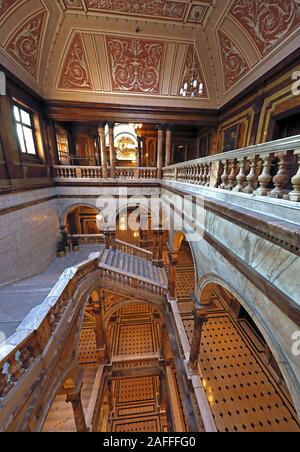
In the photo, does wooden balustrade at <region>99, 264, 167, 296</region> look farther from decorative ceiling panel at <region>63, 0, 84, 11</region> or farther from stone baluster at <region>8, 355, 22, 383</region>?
decorative ceiling panel at <region>63, 0, 84, 11</region>

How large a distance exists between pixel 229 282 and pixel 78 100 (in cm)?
836

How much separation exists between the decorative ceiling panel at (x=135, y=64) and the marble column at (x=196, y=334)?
816 cm

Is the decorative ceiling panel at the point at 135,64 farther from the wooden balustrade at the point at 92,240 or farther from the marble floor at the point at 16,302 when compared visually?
the marble floor at the point at 16,302

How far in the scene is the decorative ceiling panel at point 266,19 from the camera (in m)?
3.90

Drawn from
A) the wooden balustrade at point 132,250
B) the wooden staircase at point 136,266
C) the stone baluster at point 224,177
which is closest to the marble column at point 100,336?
the wooden staircase at point 136,266

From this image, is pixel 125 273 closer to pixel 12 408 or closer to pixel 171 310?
pixel 171 310

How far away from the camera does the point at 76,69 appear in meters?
6.86

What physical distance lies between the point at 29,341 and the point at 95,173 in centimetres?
719

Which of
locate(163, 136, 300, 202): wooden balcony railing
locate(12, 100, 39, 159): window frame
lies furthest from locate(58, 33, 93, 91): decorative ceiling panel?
locate(163, 136, 300, 202): wooden balcony railing

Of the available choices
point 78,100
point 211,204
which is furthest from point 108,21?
point 211,204

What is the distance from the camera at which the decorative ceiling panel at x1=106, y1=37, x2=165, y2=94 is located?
6465 mm

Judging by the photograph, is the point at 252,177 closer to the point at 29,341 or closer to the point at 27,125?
the point at 29,341

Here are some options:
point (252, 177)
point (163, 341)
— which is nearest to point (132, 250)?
point (163, 341)

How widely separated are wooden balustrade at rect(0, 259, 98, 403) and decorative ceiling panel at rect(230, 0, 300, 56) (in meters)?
7.20
